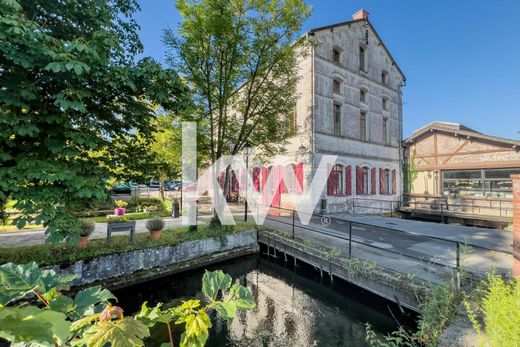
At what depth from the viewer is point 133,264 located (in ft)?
19.3

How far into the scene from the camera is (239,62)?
7.93m

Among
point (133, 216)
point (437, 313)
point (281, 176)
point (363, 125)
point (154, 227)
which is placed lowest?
point (437, 313)

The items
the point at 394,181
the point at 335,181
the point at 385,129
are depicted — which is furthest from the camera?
the point at 394,181

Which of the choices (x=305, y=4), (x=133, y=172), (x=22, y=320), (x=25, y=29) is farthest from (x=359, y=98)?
(x=22, y=320)

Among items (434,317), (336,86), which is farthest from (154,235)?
(336,86)

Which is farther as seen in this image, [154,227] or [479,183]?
[479,183]

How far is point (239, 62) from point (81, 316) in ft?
26.1

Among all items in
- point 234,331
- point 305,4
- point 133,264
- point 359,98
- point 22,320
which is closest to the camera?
point 22,320

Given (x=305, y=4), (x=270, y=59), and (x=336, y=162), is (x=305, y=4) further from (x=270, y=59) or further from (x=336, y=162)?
(x=336, y=162)

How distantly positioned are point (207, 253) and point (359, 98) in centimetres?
1225

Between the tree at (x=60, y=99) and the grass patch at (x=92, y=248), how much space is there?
47.1 inches

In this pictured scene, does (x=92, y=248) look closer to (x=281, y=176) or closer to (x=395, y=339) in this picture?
(x=395, y=339)

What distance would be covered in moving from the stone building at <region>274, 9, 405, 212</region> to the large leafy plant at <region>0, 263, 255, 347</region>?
10956 mm

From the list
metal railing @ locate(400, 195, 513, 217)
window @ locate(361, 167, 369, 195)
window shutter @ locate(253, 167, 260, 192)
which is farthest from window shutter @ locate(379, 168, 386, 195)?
window shutter @ locate(253, 167, 260, 192)
